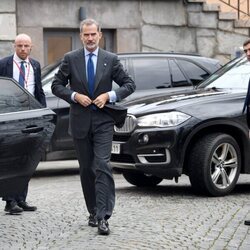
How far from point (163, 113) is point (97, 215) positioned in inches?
94.7

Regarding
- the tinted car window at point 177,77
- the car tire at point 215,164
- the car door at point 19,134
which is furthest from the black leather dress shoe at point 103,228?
the tinted car window at point 177,77

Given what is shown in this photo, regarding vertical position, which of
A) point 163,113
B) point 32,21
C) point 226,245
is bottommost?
point 226,245

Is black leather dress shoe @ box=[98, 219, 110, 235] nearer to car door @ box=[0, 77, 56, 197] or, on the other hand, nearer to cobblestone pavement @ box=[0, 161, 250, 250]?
cobblestone pavement @ box=[0, 161, 250, 250]

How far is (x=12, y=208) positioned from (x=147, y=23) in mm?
11792

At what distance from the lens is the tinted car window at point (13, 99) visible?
25.5 feet

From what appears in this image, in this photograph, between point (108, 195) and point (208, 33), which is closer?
point (108, 195)

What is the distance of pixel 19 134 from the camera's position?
728cm

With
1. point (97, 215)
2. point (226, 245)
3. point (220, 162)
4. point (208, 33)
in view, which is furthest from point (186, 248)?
point (208, 33)

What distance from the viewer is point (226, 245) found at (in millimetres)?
6977

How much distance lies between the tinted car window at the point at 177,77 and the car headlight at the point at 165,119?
3413 millimetres

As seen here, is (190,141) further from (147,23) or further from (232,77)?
(147,23)

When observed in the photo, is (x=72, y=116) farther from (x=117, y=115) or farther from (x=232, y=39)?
(x=232, y=39)

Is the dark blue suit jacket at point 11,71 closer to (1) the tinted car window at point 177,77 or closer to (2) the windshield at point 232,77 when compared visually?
(2) the windshield at point 232,77

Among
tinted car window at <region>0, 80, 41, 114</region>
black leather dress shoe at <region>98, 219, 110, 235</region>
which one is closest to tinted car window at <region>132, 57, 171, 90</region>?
tinted car window at <region>0, 80, 41, 114</region>
